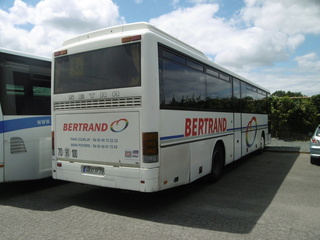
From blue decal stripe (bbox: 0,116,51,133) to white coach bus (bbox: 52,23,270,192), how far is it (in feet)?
2.76

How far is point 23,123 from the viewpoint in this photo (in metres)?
6.25

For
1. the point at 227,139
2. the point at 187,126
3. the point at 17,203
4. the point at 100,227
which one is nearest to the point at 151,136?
the point at 187,126

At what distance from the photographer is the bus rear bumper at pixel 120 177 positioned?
468 centimetres

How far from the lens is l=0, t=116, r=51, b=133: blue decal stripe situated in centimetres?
590

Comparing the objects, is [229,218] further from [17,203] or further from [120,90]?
[17,203]

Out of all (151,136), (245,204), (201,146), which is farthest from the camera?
(201,146)

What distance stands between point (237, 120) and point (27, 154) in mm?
6232

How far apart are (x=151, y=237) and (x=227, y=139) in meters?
4.77

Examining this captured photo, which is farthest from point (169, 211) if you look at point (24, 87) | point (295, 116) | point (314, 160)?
point (295, 116)

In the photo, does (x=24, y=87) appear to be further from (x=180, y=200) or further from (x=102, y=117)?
(x=180, y=200)

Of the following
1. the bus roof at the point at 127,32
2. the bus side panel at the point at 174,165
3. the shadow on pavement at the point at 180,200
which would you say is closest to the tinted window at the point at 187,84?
the bus roof at the point at 127,32

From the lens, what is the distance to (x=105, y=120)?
17.0 feet

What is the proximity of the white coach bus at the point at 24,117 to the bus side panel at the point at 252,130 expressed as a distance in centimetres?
648

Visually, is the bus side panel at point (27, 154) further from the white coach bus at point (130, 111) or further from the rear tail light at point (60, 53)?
the rear tail light at point (60, 53)
